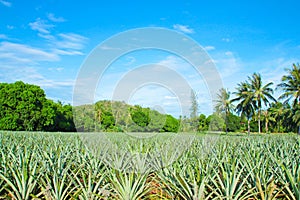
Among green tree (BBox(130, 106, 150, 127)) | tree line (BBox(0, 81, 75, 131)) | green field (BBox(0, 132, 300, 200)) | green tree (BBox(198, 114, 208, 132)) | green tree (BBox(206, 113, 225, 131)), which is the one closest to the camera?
green field (BBox(0, 132, 300, 200))

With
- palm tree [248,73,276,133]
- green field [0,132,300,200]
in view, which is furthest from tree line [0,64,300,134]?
green field [0,132,300,200]

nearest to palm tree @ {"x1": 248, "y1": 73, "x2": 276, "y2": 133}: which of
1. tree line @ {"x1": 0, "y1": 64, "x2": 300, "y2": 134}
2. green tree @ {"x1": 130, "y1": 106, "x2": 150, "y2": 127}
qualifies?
tree line @ {"x1": 0, "y1": 64, "x2": 300, "y2": 134}

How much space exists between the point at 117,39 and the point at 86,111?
23.2 ft

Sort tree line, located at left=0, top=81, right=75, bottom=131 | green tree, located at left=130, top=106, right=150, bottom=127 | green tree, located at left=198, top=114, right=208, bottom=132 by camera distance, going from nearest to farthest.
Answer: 1. green tree, located at left=130, top=106, right=150, bottom=127
2. tree line, located at left=0, top=81, right=75, bottom=131
3. green tree, located at left=198, top=114, right=208, bottom=132

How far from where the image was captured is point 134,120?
29625mm

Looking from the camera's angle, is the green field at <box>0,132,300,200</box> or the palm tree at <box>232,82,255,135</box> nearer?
the green field at <box>0,132,300,200</box>

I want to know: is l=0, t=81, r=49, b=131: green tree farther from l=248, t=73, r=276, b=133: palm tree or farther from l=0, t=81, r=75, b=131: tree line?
l=248, t=73, r=276, b=133: palm tree

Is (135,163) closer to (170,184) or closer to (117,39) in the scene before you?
(170,184)

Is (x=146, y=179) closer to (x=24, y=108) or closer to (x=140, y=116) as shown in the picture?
(x=140, y=116)

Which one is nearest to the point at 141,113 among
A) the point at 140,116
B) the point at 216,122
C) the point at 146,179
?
the point at 140,116

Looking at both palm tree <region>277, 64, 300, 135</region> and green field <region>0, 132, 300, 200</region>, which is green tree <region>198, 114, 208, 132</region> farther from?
green field <region>0, 132, 300, 200</region>

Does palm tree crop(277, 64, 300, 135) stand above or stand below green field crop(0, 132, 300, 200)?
above

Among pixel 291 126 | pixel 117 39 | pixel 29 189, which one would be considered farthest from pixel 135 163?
pixel 291 126

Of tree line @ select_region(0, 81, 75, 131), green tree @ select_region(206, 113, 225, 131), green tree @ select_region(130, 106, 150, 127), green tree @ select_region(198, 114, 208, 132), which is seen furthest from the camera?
green tree @ select_region(198, 114, 208, 132)
